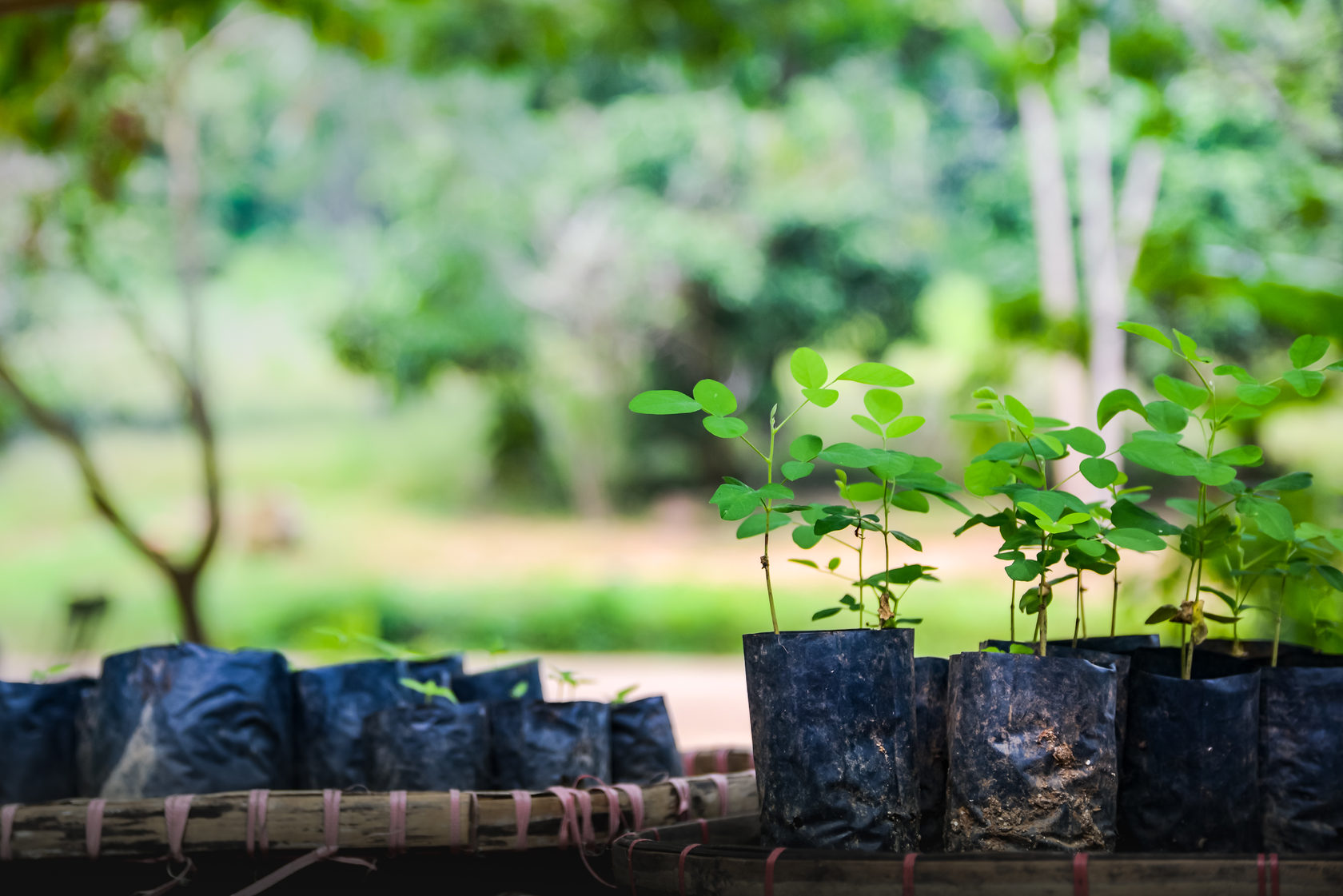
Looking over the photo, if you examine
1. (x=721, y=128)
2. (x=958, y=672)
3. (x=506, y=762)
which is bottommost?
(x=506, y=762)

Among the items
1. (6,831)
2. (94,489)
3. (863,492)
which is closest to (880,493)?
(863,492)

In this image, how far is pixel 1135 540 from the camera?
67 cm

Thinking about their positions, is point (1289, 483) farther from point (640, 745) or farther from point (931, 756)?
point (640, 745)

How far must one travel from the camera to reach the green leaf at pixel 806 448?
2.26 ft

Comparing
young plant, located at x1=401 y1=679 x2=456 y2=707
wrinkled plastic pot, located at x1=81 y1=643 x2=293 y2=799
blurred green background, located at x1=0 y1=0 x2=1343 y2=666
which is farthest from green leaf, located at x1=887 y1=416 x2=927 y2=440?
blurred green background, located at x1=0 y1=0 x2=1343 y2=666

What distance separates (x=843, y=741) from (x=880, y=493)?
17 centimetres

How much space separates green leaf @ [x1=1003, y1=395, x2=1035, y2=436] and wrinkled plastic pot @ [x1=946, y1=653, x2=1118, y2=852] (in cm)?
15

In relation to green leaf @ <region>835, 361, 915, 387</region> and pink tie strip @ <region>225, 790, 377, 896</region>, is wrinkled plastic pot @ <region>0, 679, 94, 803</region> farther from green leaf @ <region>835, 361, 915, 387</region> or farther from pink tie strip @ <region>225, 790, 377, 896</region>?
green leaf @ <region>835, 361, 915, 387</region>

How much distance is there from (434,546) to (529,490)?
86 centimetres

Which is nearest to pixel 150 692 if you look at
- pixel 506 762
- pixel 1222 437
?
pixel 506 762

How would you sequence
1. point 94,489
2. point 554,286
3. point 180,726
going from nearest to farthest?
point 180,726
point 94,489
point 554,286

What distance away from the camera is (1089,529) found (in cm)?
70

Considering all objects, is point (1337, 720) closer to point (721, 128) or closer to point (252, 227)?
point (721, 128)

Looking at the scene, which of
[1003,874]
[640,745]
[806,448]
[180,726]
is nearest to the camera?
[1003,874]
